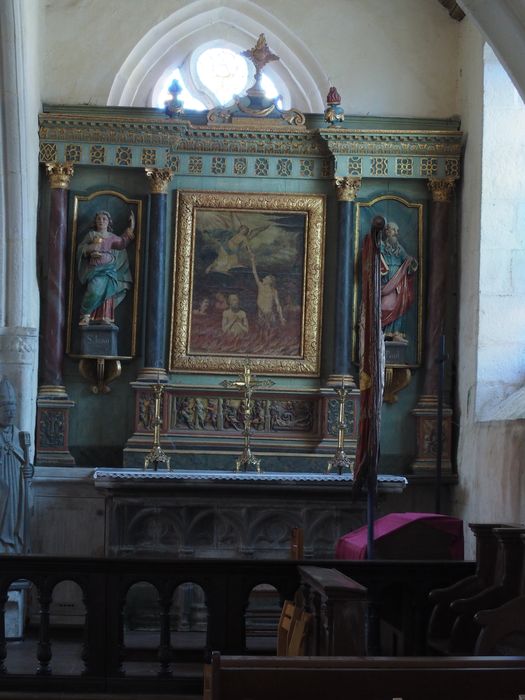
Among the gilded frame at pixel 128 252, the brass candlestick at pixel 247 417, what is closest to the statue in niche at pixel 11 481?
the gilded frame at pixel 128 252

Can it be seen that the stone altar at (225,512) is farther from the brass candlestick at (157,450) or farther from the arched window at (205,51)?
the arched window at (205,51)

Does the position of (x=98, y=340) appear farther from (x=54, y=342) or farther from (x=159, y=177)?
(x=159, y=177)

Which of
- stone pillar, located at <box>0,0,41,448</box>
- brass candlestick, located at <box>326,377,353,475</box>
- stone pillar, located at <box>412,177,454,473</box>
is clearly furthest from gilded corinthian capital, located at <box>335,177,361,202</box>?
stone pillar, located at <box>0,0,41,448</box>

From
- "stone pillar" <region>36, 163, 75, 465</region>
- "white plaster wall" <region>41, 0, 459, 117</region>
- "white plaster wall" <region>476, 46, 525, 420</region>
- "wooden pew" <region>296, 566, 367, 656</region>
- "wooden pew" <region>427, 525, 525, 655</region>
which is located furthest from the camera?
"white plaster wall" <region>41, 0, 459, 117</region>

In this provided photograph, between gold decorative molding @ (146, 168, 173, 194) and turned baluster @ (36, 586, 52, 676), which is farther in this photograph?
gold decorative molding @ (146, 168, 173, 194)

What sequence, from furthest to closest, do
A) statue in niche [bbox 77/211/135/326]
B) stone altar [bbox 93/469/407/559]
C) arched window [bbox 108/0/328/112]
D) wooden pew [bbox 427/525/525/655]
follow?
Answer: arched window [bbox 108/0/328/112] → statue in niche [bbox 77/211/135/326] → stone altar [bbox 93/469/407/559] → wooden pew [bbox 427/525/525/655]

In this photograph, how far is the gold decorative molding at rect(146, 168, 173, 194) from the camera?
10461 millimetres

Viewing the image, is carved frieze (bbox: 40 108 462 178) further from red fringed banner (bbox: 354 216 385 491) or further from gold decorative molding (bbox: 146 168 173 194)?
red fringed banner (bbox: 354 216 385 491)

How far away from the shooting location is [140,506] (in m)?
9.45

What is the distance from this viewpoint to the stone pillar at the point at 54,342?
10234 millimetres

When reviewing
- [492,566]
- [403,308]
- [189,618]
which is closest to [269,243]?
[403,308]

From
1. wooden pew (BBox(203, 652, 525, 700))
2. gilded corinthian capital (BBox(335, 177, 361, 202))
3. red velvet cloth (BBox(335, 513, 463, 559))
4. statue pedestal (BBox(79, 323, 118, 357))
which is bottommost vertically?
red velvet cloth (BBox(335, 513, 463, 559))

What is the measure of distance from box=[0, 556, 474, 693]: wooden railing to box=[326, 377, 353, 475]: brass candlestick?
12.2ft

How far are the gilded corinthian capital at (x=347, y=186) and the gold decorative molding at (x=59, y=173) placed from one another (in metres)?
2.28
